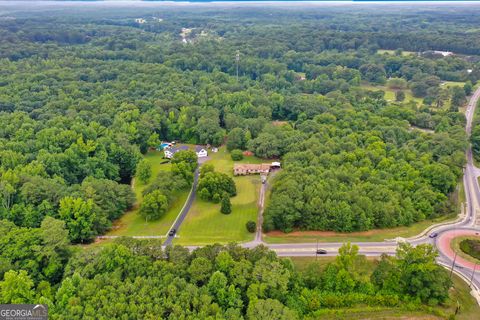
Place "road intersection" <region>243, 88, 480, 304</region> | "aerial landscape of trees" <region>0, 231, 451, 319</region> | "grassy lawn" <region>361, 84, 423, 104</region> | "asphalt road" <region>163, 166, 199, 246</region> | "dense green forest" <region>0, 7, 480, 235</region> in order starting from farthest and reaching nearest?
1. "grassy lawn" <region>361, 84, 423, 104</region>
2. "dense green forest" <region>0, 7, 480, 235</region>
3. "asphalt road" <region>163, 166, 199, 246</region>
4. "road intersection" <region>243, 88, 480, 304</region>
5. "aerial landscape of trees" <region>0, 231, 451, 319</region>

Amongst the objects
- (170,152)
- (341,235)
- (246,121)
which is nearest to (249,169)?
(170,152)

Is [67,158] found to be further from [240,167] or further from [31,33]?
[31,33]

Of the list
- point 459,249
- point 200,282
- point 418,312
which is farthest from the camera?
point 459,249

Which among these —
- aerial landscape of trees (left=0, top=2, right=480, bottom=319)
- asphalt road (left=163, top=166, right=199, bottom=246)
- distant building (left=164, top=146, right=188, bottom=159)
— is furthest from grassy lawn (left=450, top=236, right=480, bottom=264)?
distant building (left=164, top=146, right=188, bottom=159)

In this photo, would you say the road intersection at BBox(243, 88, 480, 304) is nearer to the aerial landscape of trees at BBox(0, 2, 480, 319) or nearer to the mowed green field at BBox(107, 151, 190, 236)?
the aerial landscape of trees at BBox(0, 2, 480, 319)

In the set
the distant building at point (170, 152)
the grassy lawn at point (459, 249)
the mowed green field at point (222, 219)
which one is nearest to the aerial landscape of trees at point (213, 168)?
the mowed green field at point (222, 219)

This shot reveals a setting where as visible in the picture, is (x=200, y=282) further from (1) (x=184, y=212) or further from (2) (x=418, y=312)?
(2) (x=418, y=312)

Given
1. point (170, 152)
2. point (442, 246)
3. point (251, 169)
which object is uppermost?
point (251, 169)
